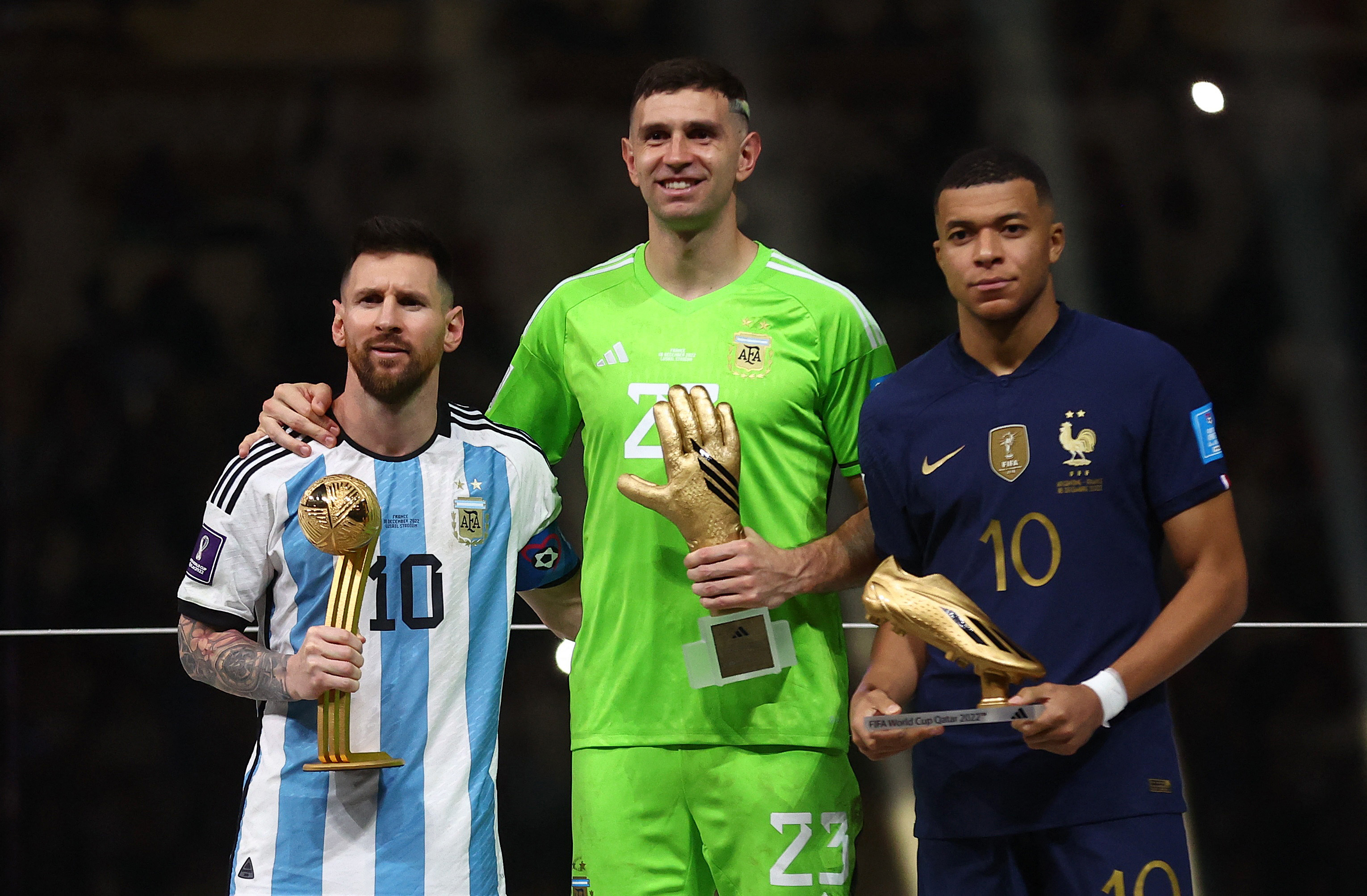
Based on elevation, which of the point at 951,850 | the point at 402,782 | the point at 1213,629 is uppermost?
the point at 1213,629

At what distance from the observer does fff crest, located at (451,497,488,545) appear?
2232 millimetres

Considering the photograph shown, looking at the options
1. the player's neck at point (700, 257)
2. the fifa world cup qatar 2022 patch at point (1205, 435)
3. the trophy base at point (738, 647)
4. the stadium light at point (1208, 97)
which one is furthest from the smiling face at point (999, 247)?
the stadium light at point (1208, 97)

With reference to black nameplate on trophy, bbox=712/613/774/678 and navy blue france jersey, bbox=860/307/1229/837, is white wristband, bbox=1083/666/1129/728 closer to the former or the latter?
navy blue france jersey, bbox=860/307/1229/837

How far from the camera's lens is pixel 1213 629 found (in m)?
1.92

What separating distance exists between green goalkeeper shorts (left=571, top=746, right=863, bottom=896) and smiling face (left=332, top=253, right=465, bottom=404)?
0.71 m

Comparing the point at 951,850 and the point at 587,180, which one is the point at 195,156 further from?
the point at 951,850

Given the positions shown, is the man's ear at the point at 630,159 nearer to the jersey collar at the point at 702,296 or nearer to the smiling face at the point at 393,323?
the jersey collar at the point at 702,296

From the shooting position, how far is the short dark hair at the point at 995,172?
206 cm

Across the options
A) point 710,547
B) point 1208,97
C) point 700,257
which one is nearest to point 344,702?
point 710,547

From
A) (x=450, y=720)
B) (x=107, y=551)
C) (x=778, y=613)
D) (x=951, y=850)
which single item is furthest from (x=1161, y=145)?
(x=107, y=551)

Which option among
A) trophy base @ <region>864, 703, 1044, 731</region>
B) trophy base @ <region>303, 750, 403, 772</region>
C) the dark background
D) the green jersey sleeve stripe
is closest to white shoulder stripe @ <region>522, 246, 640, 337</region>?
the green jersey sleeve stripe

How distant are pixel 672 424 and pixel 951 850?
2.53ft

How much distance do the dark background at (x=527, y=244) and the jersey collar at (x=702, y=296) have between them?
0.88m

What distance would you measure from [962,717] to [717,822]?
2.01ft
